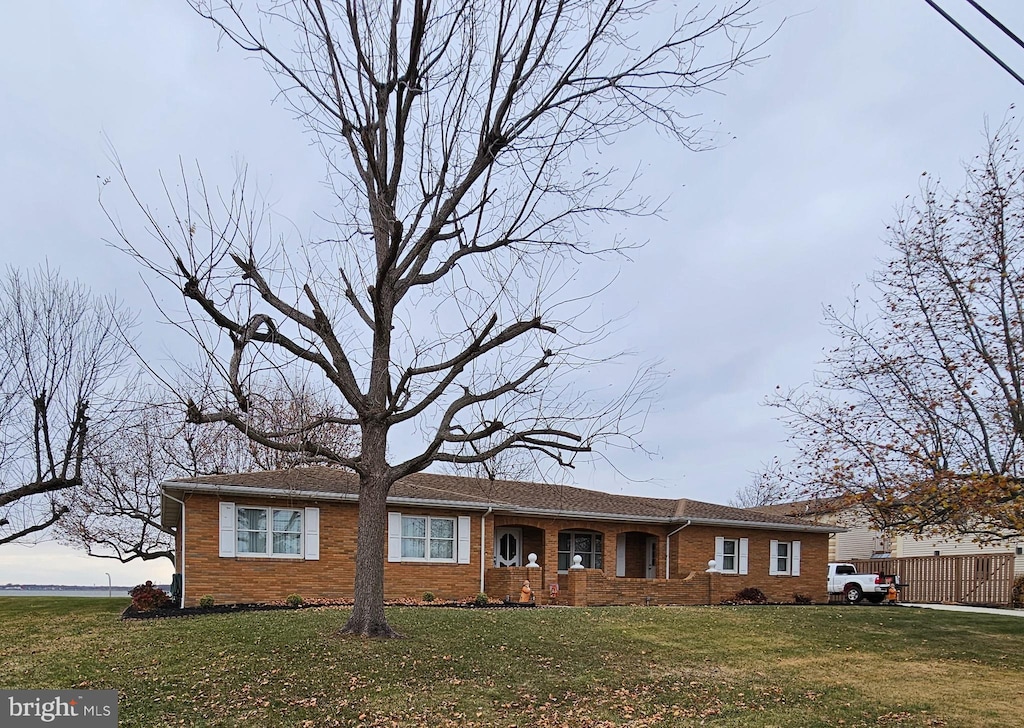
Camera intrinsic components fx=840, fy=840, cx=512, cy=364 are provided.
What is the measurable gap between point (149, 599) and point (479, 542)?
785cm

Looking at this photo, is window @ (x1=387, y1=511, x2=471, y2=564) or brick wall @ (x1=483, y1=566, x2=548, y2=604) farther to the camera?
brick wall @ (x1=483, y1=566, x2=548, y2=604)

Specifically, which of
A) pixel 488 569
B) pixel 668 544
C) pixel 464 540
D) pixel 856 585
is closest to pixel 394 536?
pixel 464 540

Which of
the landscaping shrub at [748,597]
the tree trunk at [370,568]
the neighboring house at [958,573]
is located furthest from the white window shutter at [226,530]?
the neighboring house at [958,573]

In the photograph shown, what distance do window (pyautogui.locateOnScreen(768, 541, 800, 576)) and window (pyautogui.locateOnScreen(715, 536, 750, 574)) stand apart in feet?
3.52

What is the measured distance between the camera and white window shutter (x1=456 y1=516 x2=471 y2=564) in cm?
2123

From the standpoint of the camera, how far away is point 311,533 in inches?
763

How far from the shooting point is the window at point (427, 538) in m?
20.8

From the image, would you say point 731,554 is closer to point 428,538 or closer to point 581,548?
point 581,548

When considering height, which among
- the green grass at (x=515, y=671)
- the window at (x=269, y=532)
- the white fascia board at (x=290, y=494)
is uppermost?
the white fascia board at (x=290, y=494)

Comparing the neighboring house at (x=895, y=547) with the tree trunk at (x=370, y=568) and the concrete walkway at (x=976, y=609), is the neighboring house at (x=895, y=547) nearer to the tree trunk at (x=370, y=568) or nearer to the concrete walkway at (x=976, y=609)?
the concrete walkway at (x=976, y=609)

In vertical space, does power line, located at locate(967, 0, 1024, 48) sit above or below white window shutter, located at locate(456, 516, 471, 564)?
above

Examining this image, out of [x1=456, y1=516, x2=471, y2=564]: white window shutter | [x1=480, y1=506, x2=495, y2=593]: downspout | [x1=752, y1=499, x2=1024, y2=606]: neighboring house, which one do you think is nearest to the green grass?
[x1=456, y1=516, x2=471, y2=564]: white window shutter

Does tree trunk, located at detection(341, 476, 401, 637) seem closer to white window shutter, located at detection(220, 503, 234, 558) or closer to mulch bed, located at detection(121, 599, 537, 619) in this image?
mulch bed, located at detection(121, 599, 537, 619)

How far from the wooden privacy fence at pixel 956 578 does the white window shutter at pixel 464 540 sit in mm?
17010
